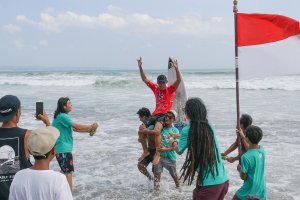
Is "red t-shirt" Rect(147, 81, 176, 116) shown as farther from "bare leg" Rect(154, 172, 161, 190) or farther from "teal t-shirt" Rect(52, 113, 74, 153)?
"teal t-shirt" Rect(52, 113, 74, 153)

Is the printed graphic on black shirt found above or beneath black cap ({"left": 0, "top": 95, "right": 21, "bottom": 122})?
beneath

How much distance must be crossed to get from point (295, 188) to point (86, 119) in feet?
30.6

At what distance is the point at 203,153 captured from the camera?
11.7 ft

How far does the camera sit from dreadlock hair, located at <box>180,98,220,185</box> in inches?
140

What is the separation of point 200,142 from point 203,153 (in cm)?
11

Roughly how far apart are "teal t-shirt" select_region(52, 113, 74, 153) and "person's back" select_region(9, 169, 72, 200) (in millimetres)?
2925

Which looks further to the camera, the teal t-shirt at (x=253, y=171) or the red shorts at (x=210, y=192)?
the teal t-shirt at (x=253, y=171)

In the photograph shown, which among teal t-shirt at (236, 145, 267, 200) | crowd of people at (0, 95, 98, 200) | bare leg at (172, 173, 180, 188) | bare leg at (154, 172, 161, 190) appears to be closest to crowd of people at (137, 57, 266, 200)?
teal t-shirt at (236, 145, 267, 200)

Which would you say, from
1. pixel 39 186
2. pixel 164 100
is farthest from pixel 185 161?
pixel 164 100

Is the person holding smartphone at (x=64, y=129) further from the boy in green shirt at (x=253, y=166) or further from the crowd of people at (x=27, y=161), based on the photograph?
the boy in green shirt at (x=253, y=166)

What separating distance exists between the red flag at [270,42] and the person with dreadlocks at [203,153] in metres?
1.97

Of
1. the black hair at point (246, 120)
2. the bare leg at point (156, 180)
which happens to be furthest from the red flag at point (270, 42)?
the bare leg at point (156, 180)

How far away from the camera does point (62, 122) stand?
18.1 feet

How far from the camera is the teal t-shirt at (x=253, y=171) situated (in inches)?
157
